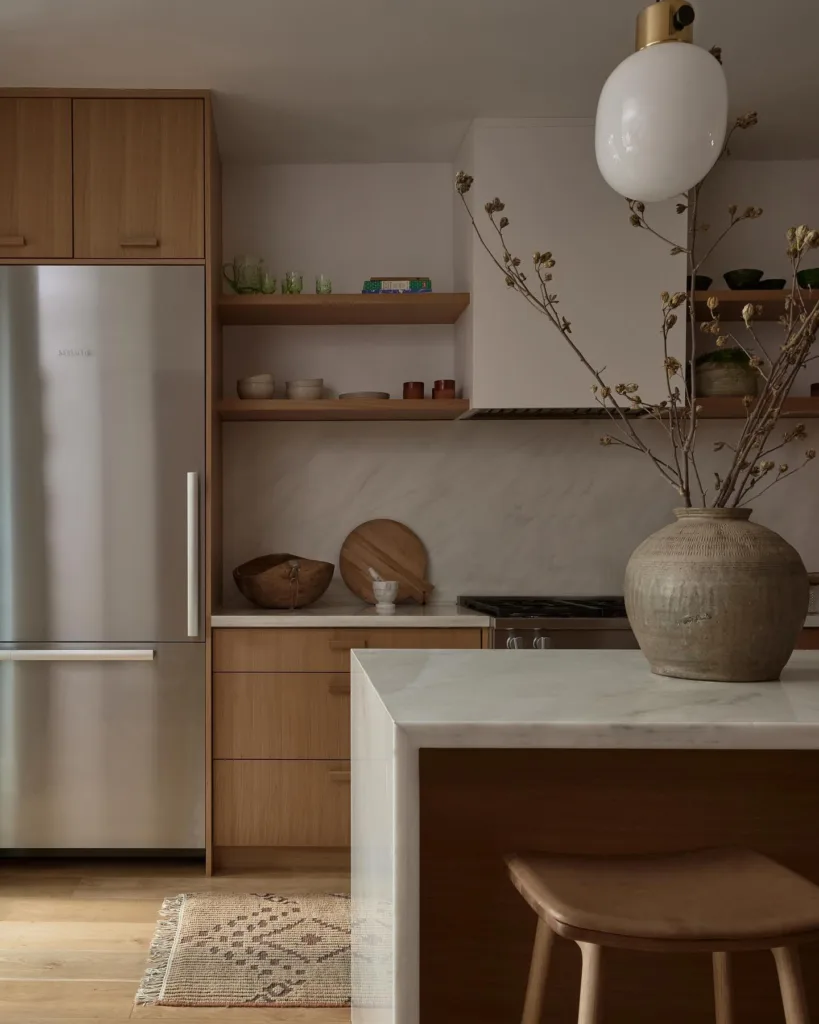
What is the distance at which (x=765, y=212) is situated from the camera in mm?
3850

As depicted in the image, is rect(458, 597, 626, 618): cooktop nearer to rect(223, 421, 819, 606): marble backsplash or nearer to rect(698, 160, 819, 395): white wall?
rect(223, 421, 819, 606): marble backsplash

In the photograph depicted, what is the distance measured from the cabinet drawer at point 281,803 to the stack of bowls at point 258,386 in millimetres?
1311

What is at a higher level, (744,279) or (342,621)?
(744,279)

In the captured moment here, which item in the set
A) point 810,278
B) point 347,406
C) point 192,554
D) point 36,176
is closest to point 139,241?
point 36,176

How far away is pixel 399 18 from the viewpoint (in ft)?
9.09

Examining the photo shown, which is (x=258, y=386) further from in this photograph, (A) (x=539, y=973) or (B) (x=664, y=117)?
(A) (x=539, y=973)

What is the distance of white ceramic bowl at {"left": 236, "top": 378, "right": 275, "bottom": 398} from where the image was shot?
11.7 feet

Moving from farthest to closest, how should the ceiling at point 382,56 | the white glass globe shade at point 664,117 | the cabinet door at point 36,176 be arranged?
the cabinet door at point 36,176 < the ceiling at point 382,56 < the white glass globe shade at point 664,117

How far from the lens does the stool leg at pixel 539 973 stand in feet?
3.93

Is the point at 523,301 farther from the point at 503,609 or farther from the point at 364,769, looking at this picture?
the point at 364,769

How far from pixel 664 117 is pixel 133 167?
2.27 metres

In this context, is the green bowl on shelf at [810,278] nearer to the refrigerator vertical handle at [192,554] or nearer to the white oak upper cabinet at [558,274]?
the white oak upper cabinet at [558,274]

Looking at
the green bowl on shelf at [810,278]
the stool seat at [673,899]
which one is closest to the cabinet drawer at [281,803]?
the stool seat at [673,899]

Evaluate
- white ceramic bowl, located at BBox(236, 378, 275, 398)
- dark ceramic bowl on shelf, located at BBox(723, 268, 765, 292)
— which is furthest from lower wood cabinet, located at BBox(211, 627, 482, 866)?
dark ceramic bowl on shelf, located at BBox(723, 268, 765, 292)
